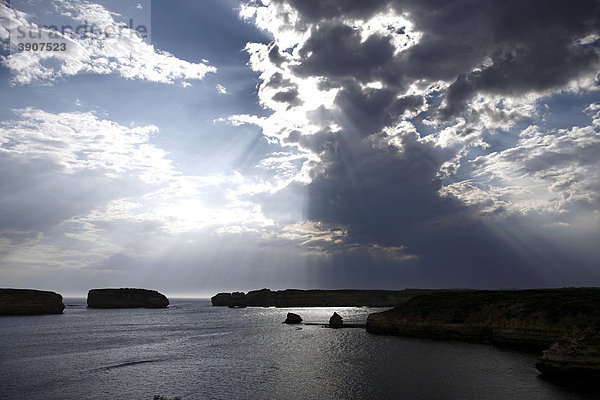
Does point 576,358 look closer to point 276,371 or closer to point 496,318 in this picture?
point 496,318

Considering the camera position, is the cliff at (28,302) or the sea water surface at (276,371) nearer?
the sea water surface at (276,371)

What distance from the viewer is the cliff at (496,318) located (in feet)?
174

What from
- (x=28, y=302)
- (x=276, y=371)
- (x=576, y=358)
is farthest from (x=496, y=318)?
(x=28, y=302)

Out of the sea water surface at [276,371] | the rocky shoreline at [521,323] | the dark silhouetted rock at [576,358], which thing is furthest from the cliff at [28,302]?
the dark silhouetted rock at [576,358]

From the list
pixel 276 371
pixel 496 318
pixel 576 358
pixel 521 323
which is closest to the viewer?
pixel 576 358

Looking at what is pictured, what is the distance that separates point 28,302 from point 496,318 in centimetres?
19446

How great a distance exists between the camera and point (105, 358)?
53.9 metres

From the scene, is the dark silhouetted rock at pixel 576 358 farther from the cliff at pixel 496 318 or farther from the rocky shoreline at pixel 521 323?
the cliff at pixel 496 318

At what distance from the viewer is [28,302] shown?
163 m

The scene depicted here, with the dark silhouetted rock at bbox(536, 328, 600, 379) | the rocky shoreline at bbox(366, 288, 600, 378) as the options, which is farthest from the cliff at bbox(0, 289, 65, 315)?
the dark silhouetted rock at bbox(536, 328, 600, 379)

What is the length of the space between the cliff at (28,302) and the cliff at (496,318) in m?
166

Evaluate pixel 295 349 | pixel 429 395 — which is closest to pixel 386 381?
pixel 429 395

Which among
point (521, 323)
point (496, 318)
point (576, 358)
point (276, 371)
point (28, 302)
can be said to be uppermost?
point (496, 318)

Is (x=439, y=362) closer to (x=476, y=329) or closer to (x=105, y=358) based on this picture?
(x=476, y=329)
